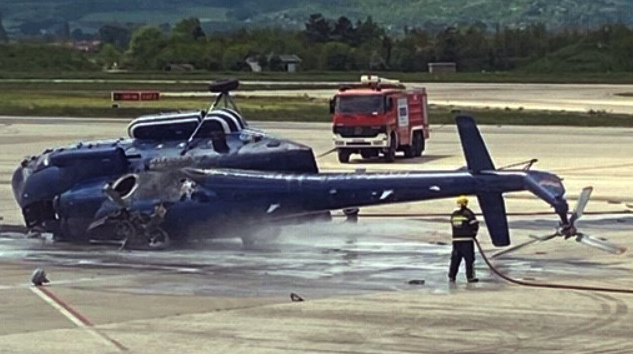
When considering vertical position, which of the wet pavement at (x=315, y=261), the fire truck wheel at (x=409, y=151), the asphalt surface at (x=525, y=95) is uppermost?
the wet pavement at (x=315, y=261)

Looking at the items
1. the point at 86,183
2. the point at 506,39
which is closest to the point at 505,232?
the point at 86,183

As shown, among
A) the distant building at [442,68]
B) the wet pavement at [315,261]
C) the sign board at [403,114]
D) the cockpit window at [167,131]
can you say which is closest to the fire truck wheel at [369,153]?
the sign board at [403,114]

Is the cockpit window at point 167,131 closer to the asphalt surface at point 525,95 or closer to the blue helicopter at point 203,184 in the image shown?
the blue helicopter at point 203,184

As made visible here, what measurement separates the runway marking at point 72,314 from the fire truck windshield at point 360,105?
32867 millimetres

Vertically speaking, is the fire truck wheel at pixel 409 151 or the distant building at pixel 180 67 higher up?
the fire truck wheel at pixel 409 151

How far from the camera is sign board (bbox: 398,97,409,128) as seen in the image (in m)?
58.4

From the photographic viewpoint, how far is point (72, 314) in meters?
22.9

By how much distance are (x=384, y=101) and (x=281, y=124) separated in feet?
69.6

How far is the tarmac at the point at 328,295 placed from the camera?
2053 centimetres

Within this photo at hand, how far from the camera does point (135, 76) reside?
152875 millimetres

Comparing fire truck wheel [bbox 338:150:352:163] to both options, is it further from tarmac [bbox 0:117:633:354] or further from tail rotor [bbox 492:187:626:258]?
tail rotor [bbox 492:187:626:258]

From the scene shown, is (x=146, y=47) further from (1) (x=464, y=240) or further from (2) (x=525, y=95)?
(1) (x=464, y=240)

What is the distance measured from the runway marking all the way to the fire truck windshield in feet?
108

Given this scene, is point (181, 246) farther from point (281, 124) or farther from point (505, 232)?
point (281, 124)
